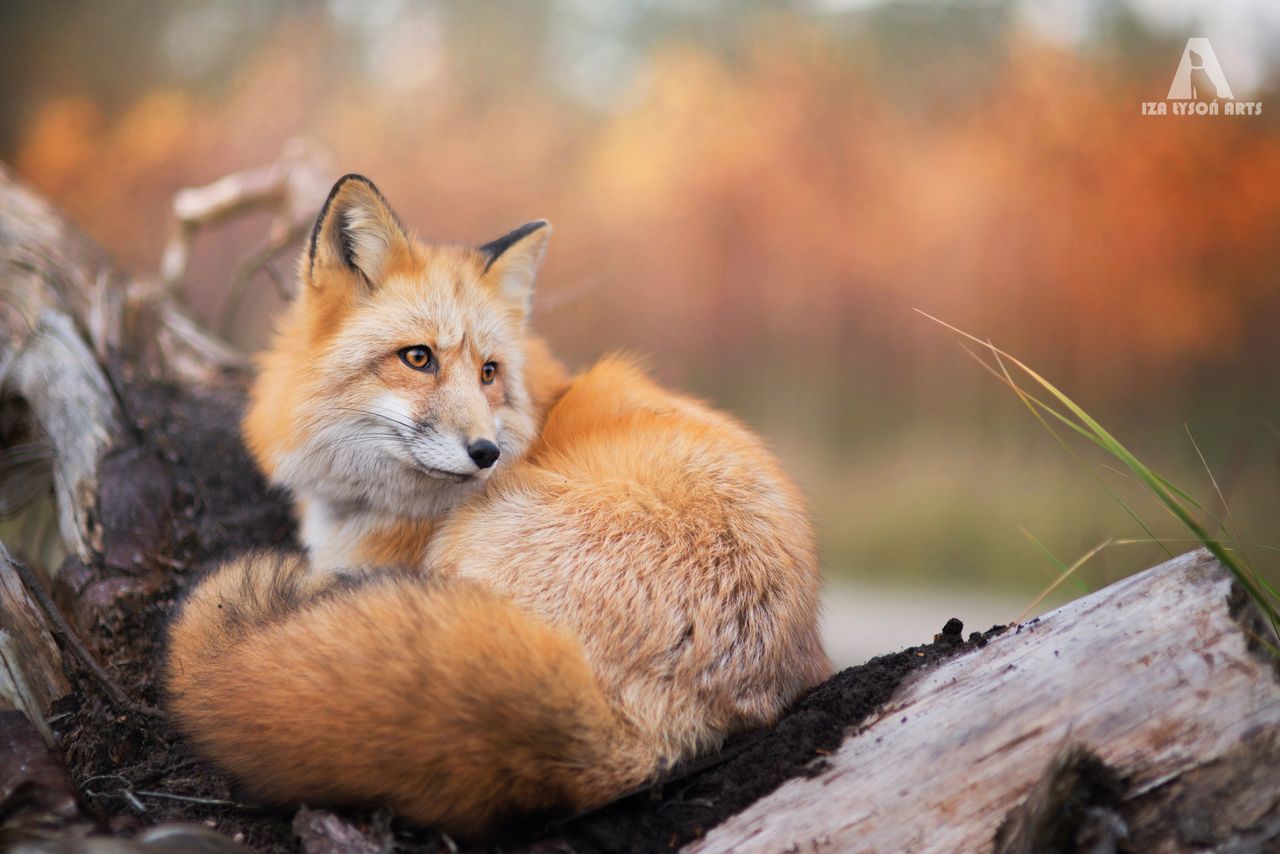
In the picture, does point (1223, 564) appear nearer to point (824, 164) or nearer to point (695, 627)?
point (695, 627)

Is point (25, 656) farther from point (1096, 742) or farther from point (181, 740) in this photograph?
point (1096, 742)

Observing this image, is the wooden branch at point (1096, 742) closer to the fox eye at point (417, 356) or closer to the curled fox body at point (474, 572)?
the curled fox body at point (474, 572)

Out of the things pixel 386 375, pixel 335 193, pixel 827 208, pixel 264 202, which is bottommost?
pixel 386 375

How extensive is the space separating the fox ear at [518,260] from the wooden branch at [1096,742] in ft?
5.25

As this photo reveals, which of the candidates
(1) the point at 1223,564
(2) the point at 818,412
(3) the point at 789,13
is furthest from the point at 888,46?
(1) the point at 1223,564

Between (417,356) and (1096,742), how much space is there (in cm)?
178

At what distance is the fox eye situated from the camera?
2223 millimetres

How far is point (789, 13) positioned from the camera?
16.6ft

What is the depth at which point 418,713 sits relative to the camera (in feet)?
5.08

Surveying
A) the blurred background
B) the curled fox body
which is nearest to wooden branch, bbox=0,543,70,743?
the curled fox body

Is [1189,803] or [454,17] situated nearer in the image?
[1189,803]

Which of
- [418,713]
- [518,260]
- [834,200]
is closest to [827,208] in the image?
[834,200]

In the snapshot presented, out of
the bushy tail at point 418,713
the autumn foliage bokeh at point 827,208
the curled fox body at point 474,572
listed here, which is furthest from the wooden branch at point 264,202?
the bushy tail at point 418,713

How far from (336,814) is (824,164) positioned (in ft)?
14.1
